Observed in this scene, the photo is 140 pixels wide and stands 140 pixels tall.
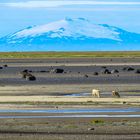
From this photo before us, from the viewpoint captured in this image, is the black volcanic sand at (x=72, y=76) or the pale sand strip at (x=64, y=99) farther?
the black volcanic sand at (x=72, y=76)

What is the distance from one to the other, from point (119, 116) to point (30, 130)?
188 inches

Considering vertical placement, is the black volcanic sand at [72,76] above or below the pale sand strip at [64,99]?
below

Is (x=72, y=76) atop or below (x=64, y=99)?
below

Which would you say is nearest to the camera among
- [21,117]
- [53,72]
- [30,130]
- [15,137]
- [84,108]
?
[15,137]

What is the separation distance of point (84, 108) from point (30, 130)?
24.4 feet

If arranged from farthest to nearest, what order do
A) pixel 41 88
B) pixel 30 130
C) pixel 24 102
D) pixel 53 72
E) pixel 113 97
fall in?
pixel 53 72 < pixel 41 88 < pixel 113 97 < pixel 24 102 < pixel 30 130

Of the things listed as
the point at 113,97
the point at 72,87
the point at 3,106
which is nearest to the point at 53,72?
the point at 72,87

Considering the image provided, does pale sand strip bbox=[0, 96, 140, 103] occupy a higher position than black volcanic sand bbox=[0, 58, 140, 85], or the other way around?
pale sand strip bbox=[0, 96, 140, 103]

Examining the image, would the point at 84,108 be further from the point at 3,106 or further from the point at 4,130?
the point at 4,130

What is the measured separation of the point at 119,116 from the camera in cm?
2436

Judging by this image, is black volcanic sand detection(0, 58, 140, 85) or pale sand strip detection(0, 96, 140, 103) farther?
black volcanic sand detection(0, 58, 140, 85)

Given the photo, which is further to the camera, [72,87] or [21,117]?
[72,87]

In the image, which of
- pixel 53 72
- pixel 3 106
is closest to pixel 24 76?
pixel 53 72

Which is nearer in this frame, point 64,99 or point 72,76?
point 64,99
